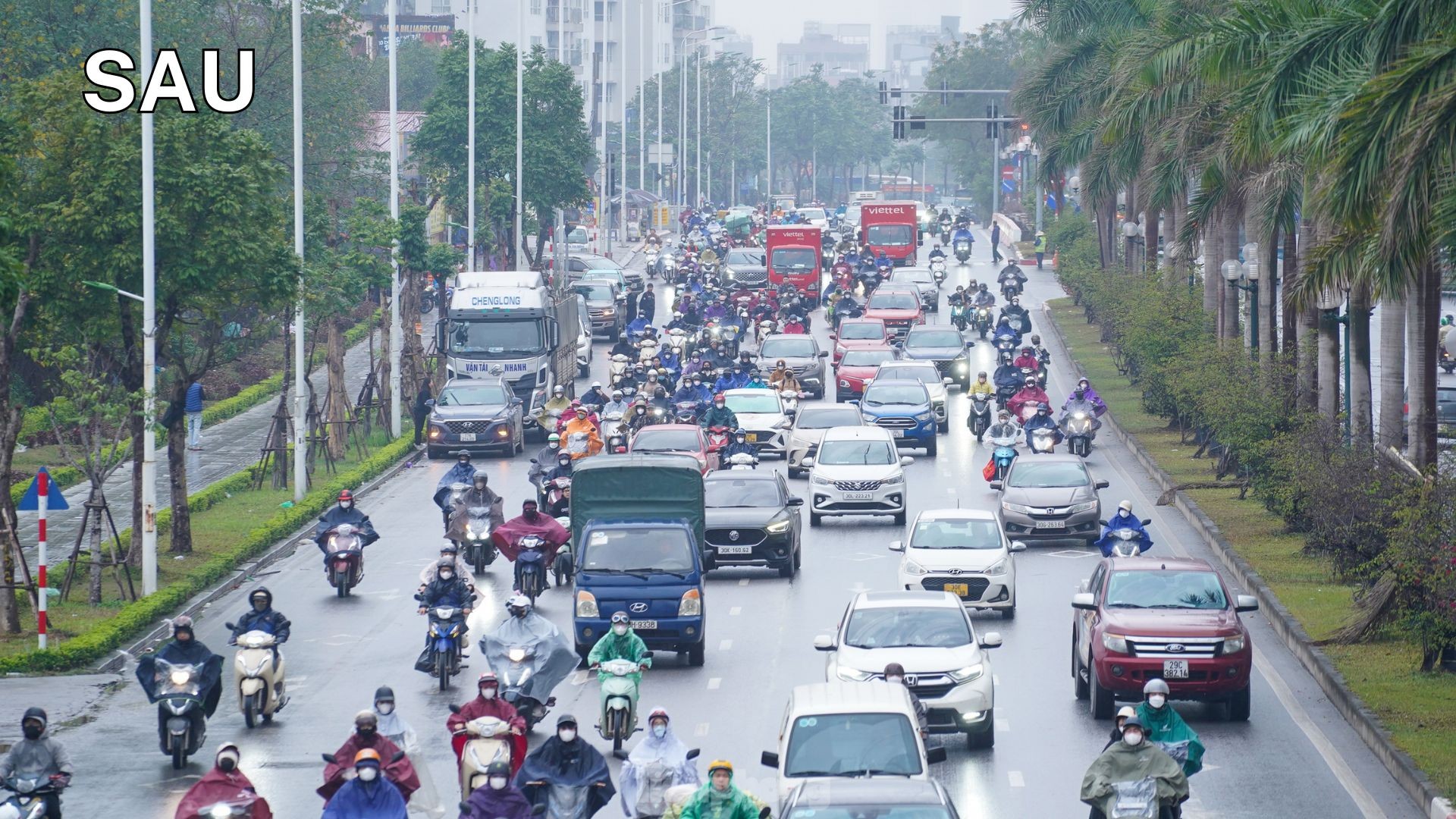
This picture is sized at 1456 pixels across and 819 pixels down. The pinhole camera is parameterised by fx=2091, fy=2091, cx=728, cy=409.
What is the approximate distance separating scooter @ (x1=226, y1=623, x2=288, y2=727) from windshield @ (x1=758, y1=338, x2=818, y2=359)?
3449 centimetres

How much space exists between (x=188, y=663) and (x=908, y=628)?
6.83 metres

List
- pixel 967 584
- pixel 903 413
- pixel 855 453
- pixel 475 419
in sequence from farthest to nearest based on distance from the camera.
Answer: pixel 475 419 < pixel 903 413 < pixel 855 453 < pixel 967 584

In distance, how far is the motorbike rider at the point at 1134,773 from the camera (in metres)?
15.2

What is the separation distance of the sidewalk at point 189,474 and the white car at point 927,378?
46.5 ft

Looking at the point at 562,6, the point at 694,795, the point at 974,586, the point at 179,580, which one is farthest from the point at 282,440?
the point at 562,6

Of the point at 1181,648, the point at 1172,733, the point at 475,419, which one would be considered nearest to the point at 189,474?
the point at 475,419

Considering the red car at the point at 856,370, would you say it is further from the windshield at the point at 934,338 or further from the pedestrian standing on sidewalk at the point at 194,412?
the pedestrian standing on sidewalk at the point at 194,412

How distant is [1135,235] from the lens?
201 ft

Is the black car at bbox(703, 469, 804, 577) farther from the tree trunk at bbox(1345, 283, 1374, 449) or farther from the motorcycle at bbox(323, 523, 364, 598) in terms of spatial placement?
the tree trunk at bbox(1345, 283, 1374, 449)

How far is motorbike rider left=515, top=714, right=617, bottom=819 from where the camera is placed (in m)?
15.5

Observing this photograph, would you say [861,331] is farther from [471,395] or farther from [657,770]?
[657,770]

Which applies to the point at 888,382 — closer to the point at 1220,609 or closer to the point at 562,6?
the point at 1220,609

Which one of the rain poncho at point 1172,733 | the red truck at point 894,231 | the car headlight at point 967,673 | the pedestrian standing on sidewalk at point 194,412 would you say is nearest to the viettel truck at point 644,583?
the car headlight at point 967,673

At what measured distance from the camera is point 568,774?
611 inches
